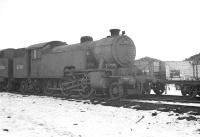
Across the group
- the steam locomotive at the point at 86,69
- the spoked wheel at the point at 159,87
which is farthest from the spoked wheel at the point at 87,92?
the spoked wheel at the point at 159,87

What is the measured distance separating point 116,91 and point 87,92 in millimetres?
2090

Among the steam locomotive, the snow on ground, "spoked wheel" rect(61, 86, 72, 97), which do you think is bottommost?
the snow on ground

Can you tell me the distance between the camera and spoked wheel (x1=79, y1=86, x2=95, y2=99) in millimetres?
13570

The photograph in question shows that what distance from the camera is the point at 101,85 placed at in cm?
1268

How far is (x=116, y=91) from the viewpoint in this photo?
12.6m

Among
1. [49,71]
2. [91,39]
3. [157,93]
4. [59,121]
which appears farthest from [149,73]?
[59,121]

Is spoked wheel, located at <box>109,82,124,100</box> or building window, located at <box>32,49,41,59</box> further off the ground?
building window, located at <box>32,49,41,59</box>

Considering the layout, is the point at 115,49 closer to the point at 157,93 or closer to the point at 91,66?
the point at 91,66

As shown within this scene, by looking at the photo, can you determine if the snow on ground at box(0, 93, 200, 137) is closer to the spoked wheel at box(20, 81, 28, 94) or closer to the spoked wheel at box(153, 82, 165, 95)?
the spoked wheel at box(153, 82, 165, 95)

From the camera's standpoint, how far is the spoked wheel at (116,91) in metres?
12.4

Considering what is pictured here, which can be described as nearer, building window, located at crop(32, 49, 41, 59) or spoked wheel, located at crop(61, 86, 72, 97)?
spoked wheel, located at crop(61, 86, 72, 97)

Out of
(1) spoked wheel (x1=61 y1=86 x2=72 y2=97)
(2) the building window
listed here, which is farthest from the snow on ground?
(2) the building window

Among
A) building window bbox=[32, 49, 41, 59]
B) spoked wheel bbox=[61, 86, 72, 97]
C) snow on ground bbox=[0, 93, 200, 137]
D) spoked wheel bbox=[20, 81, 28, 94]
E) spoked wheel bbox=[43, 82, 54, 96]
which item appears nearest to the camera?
snow on ground bbox=[0, 93, 200, 137]

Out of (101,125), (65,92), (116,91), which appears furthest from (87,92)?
(101,125)
